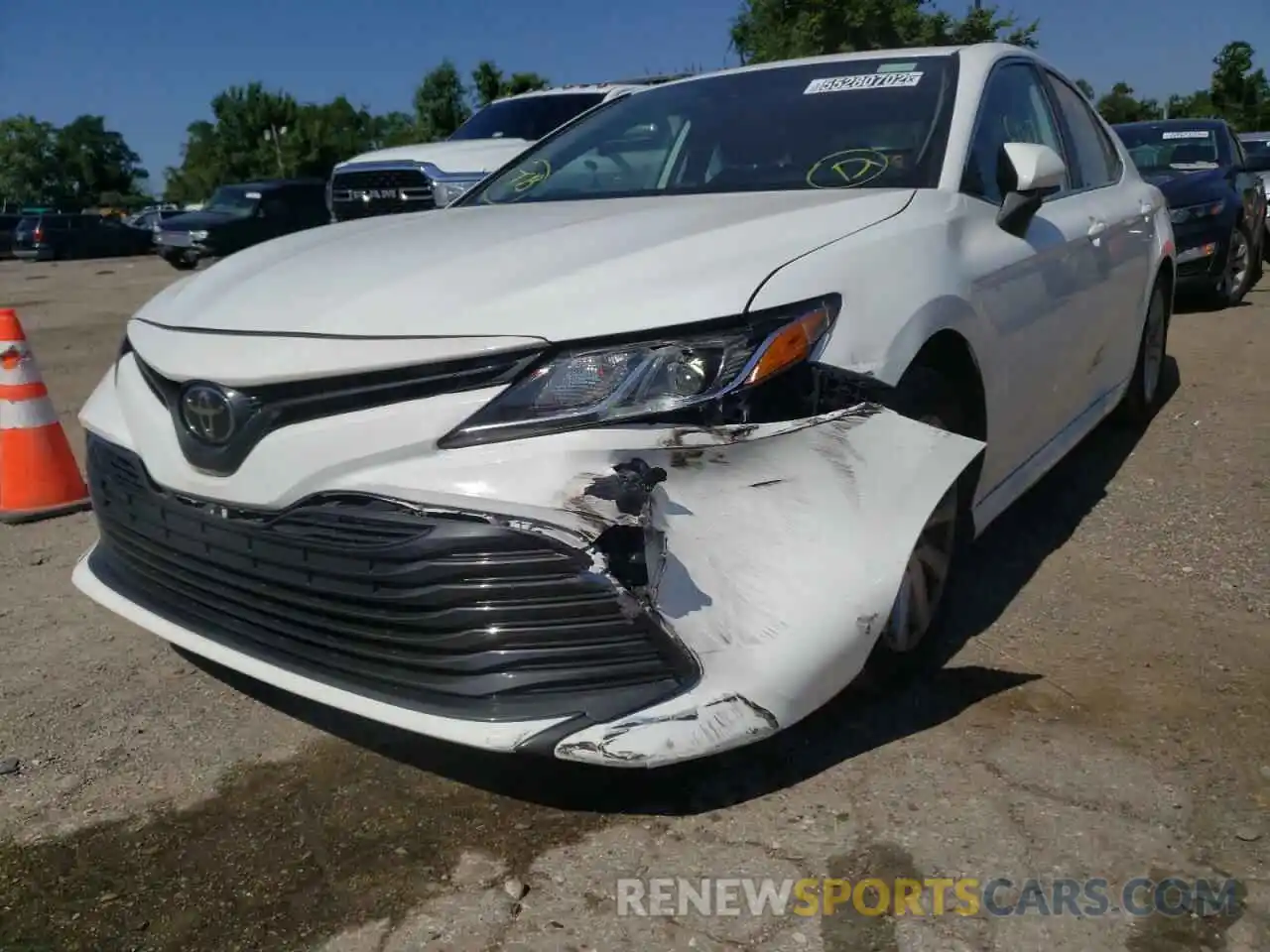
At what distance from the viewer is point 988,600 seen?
329cm

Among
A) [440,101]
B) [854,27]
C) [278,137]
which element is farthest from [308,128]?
[854,27]

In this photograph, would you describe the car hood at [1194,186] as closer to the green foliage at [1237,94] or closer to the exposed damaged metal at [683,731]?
the exposed damaged metal at [683,731]

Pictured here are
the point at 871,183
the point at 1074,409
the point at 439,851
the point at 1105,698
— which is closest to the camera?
the point at 439,851

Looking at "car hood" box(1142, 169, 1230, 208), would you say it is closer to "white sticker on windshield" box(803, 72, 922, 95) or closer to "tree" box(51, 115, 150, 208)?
"white sticker on windshield" box(803, 72, 922, 95)

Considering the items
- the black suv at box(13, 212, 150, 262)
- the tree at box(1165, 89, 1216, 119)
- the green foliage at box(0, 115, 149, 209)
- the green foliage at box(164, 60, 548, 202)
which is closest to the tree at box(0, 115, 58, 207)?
the green foliage at box(0, 115, 149, 209)

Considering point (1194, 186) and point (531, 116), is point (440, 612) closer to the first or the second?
point (1194, 186)

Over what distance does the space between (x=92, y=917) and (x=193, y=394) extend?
0.99m

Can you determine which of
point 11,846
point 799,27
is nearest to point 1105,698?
point 11,846

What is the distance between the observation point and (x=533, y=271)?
2.23 meters

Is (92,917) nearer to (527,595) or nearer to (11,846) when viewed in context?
(11,846)

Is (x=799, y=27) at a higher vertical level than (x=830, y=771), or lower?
higher

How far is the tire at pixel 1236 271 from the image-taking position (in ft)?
28.6

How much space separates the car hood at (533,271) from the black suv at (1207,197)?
688 centimetres

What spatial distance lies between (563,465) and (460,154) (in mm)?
8137
